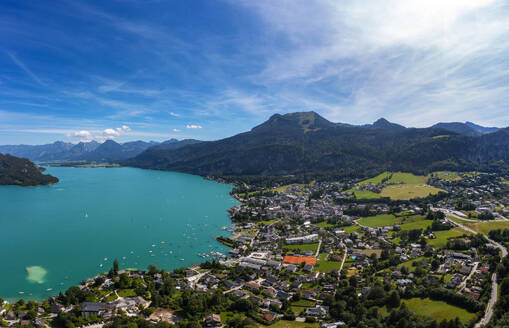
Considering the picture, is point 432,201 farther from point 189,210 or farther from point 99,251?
point 99,251

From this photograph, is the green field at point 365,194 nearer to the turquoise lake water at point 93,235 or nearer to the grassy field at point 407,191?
the grassy field at point 407,191

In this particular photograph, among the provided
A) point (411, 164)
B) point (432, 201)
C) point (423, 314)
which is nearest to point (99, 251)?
point (423, 314)

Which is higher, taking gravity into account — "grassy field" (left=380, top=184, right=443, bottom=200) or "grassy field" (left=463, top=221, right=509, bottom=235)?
"grassy field" (left=380, top=184, right=443, bottom=200)

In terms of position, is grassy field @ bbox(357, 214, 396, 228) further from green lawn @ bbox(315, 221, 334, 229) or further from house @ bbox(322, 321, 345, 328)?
house @ bbox(322, 321, 345, 328)

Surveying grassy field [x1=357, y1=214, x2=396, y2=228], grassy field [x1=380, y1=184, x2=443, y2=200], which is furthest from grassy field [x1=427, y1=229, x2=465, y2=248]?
grassy field [x1=380, y1=184, x2=443, y2=200]

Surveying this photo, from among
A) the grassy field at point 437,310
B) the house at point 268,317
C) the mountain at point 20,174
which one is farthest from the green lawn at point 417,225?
the mountain at point 20,174

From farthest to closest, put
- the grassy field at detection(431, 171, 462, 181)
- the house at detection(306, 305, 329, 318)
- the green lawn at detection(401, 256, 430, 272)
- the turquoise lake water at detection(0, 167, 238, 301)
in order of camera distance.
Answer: the grassy field at detection(431, 171, 462, 181), the turquoise lake water at detection(0, 167, 238, 301), the green lawn at detection(401, 256, 430, 272), the house at detection(306, 305, 329, 318)
